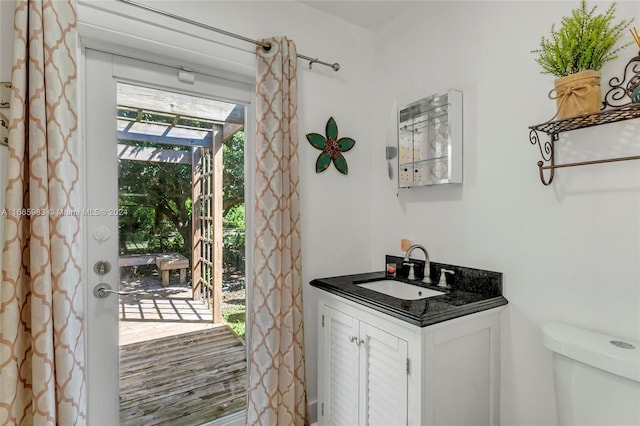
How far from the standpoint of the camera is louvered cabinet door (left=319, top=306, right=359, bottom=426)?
1.58 m

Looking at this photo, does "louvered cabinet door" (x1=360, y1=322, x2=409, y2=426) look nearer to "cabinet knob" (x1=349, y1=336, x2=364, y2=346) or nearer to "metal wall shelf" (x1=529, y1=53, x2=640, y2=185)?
"cabinet knob" (x1=349, y1=336, x2=364, y2=346)

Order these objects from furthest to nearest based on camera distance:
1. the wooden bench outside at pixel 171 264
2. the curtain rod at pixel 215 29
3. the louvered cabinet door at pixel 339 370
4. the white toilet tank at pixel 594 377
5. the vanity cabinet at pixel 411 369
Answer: the wooden bench outside at pixel 171 264
the louvered cabinet door at pixel 339 370
the curtain rod at pixel 215 29
the vanity cabinet at pixel 411 369
the white toilet tank at pixel 594 377

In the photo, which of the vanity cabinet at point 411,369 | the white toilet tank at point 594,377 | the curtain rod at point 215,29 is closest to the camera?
the white toilet tank at point 594,377

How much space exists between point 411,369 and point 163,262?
1.32m

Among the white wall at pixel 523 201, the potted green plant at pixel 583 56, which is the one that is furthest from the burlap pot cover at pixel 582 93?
the white wall at pixel 523 201

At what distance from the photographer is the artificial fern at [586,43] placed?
1.12m

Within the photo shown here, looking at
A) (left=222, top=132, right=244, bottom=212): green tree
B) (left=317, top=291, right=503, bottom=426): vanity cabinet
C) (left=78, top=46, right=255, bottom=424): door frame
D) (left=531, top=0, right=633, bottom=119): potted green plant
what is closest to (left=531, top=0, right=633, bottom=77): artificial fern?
(left=531, top=0, right=633, bottom=119): potted green plant

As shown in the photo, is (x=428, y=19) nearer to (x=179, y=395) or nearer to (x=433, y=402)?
(x=433, y=402)

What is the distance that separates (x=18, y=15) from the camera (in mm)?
1196

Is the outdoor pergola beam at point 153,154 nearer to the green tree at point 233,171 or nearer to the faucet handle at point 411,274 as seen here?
the green tree at point 233,171

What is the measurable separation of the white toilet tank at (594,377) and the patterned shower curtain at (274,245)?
121cm

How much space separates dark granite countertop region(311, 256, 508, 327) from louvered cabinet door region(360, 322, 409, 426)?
13 centimetres

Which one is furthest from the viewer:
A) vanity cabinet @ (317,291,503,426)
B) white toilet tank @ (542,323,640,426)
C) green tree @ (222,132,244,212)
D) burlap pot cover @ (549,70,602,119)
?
green tree @ (222,132,244,212)

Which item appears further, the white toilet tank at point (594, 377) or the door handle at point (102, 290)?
the door handle at point (102, 290)
